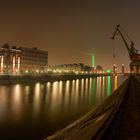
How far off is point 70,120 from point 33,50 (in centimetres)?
13725

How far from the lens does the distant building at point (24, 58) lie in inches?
4898

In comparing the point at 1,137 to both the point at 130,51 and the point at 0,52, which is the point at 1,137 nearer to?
the point at 130,51

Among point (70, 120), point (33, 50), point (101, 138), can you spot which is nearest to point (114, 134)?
point (101, 138)

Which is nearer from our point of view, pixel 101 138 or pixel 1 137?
pixel 101 138

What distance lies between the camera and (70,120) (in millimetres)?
17516

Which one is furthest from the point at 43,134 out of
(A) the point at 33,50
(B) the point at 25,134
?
(A) the point at 33,50

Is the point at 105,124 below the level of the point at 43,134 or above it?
above

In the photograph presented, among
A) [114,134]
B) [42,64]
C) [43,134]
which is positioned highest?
[42,64]

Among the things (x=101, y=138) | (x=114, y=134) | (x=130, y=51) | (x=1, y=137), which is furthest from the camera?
(x=130, y=51)

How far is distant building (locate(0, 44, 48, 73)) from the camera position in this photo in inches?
4898

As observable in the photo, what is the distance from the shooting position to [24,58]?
143 meters

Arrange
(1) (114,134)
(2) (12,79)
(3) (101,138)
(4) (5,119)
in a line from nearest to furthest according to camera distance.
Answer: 1. (3) (101,138)
2. (1) (114,134)
3. (4) (5,119)
4. (2) (12,79)

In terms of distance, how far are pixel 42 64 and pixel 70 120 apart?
14240 centimetres

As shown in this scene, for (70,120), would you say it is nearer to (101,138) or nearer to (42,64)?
(101,138)
